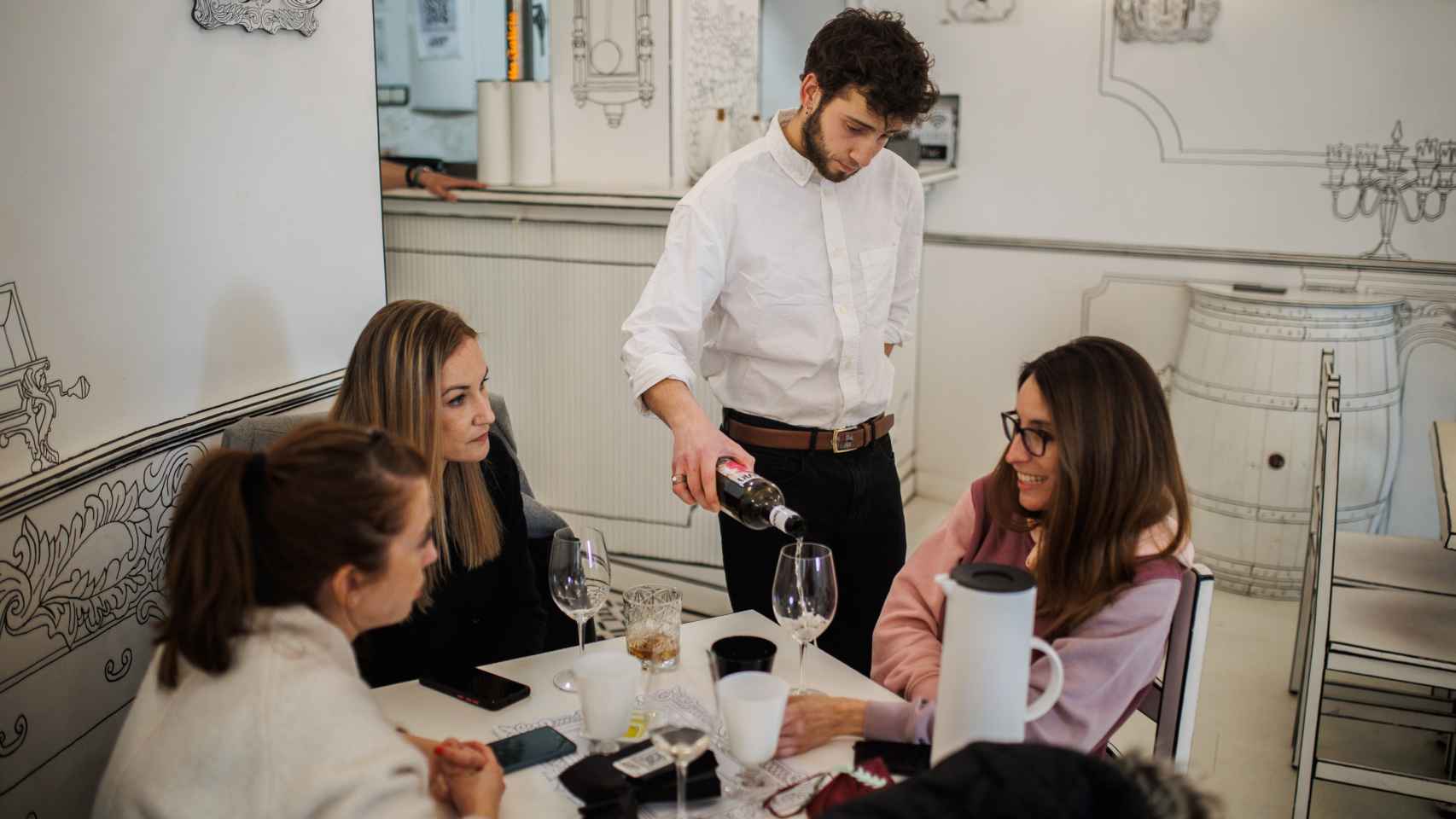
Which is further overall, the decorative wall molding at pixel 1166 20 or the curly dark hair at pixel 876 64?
the decorative wall molding at pixel 1166 20

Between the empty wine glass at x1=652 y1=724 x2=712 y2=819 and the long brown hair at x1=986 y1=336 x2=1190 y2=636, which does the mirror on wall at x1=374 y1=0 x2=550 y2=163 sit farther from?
the empty wine glass at x1=652 y1=724 x2=712 y2=819

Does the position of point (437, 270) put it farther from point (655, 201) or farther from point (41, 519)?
point (41, 519)

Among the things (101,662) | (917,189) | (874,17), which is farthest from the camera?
(917,189)

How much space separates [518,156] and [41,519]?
2.12m

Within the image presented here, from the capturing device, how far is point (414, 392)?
1.91m

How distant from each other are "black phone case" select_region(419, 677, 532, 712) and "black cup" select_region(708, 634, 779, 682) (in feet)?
0.91

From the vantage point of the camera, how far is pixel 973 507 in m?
1.82

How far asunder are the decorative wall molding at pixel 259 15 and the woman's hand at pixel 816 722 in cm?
144

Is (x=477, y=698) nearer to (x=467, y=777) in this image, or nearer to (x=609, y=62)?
(x=467, y=777)

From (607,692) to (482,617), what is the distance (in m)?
0.67

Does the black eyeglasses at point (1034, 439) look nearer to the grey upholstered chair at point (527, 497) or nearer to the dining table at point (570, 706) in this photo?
the dining table at point (570, 706)

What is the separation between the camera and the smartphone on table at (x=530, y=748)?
1.45 meters

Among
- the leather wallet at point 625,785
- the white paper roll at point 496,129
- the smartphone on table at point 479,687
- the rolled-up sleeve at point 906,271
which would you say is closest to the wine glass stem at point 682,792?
the leather wallet at point 625,785

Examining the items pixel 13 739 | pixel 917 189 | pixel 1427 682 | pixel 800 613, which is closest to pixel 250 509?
pixel 800 613
